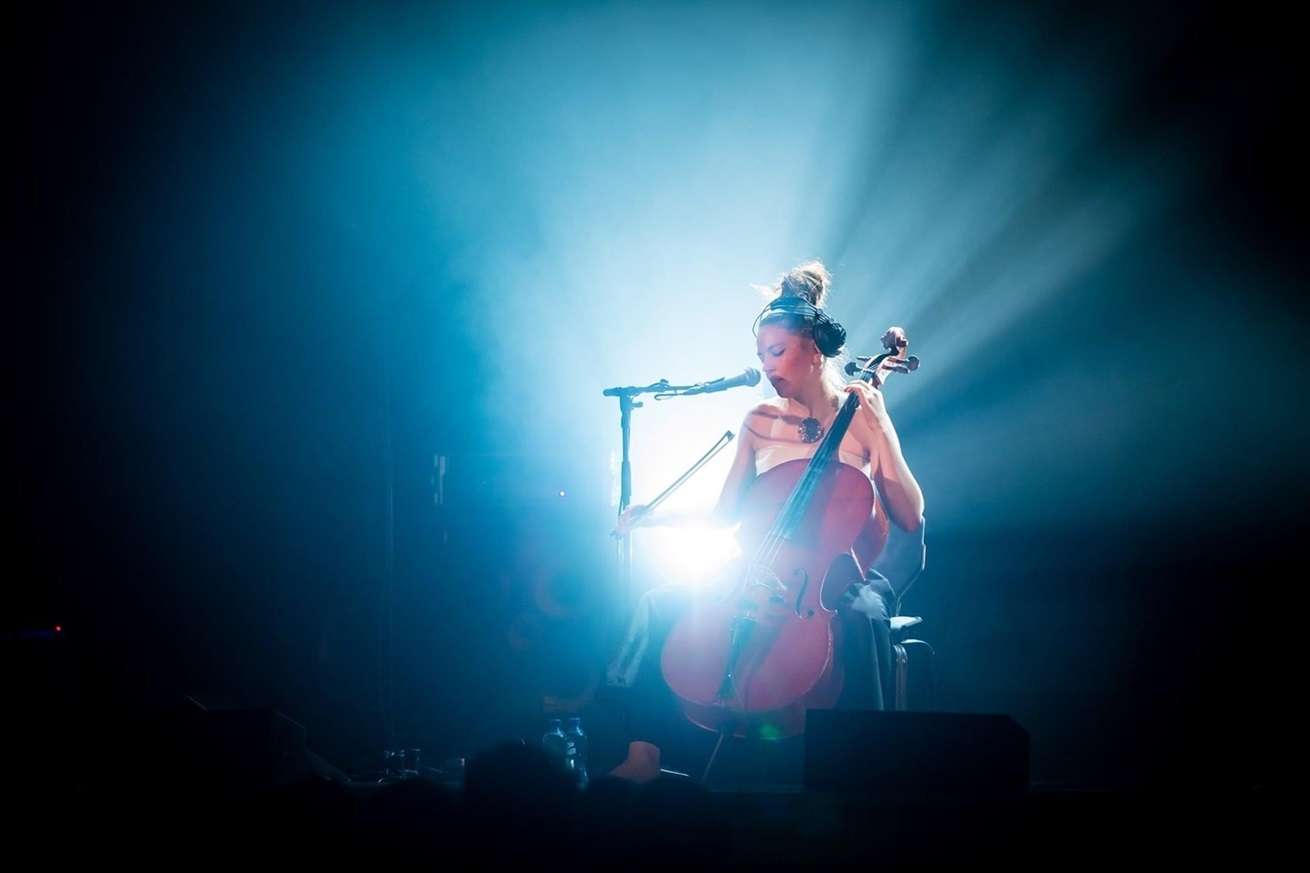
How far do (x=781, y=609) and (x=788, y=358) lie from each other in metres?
0.97

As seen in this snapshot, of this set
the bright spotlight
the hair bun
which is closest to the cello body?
the hair bun

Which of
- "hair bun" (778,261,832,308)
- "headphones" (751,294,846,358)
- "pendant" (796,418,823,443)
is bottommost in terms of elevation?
"pendant" (796,418,823,443)

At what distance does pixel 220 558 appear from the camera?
12.0 feet

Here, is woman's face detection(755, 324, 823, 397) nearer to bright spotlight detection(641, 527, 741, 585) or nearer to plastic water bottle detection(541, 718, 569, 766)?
bright spotlight detection(641, 527, 741, 585)

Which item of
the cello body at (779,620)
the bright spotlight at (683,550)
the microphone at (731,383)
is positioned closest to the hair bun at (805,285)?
the microphone at (731,383)

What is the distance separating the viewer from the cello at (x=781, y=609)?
2.01 m

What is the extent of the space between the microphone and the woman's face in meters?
0.17

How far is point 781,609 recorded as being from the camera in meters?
2.07

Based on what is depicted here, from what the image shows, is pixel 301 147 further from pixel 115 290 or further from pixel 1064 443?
pixel 1064 443

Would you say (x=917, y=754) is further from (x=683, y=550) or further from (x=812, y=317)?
(x=683, y=550)

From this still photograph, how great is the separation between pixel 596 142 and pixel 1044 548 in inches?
104

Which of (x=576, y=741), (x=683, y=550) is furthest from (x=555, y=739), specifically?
(x=683, y=550)

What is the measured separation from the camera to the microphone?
9.84ft

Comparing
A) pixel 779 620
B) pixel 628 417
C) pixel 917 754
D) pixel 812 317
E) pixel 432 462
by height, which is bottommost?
pixel 917 754
